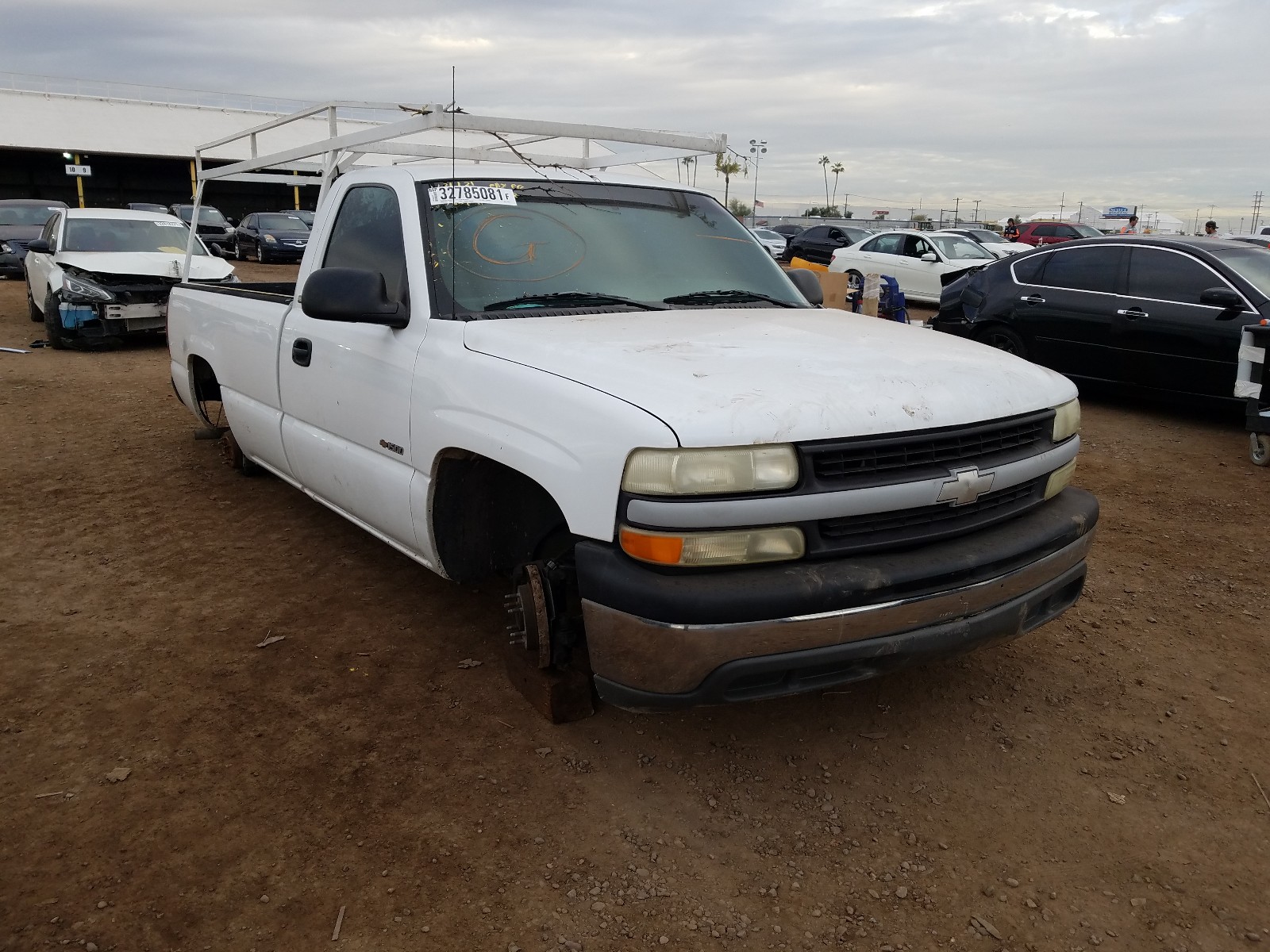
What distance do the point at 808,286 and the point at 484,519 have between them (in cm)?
194

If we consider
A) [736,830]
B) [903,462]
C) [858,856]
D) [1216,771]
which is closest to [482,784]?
[736,830]

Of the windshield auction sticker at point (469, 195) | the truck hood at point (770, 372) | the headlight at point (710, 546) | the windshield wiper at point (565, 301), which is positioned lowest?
the headlight at point (710, 546)

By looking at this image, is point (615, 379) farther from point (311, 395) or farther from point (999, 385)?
point (311, 395)

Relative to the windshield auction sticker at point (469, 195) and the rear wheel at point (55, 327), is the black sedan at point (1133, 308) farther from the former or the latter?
the rear wheel at point (55, 327)

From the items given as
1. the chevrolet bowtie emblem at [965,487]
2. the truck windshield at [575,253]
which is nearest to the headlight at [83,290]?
the truck windshield at [575,253]

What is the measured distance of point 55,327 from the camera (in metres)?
11.2

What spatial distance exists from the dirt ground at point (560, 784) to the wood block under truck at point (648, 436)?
0.45m

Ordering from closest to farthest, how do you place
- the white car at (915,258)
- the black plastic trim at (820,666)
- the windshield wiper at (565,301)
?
the black plastic trim at (820,666) → the windshield wiper at (565,301) → the white car at (915,258)

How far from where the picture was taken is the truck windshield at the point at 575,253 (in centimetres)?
340

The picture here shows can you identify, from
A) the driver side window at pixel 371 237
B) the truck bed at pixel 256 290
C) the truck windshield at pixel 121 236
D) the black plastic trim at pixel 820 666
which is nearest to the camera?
the black plastic trim at pixel 820 666

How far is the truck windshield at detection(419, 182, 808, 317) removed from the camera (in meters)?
3.40

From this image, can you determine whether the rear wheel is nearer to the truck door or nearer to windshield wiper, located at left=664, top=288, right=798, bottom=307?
the truck door

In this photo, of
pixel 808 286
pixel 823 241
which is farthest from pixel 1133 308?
pixel 823 241

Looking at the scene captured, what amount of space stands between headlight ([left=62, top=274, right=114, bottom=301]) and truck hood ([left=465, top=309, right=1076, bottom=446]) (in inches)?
387
